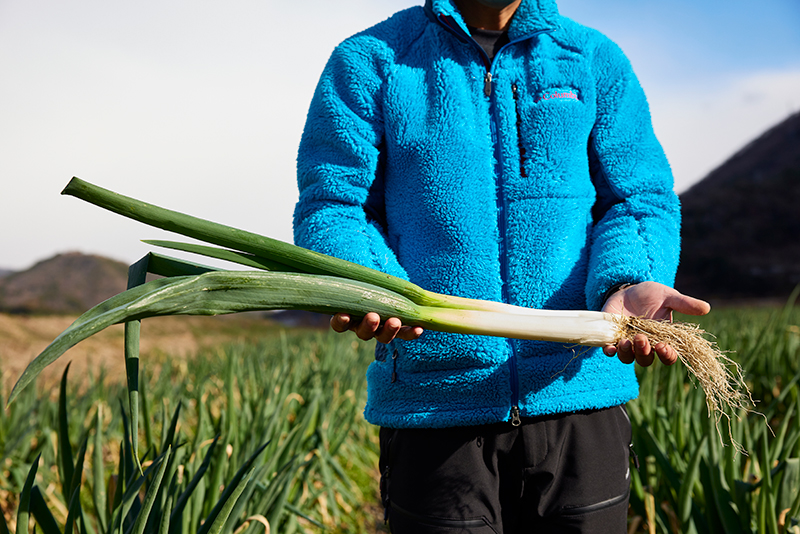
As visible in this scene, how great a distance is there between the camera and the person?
105cm

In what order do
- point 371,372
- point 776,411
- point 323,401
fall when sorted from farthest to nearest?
point 776,411, point 323,401, point 371,372

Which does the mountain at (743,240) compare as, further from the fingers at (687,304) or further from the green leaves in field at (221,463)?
the fingers at (687,304)

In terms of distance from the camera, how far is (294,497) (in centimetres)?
190

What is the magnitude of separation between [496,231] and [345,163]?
1.13 ft

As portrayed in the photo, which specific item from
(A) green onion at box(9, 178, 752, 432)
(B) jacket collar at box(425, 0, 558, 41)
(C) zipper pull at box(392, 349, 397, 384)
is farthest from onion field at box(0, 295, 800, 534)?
(B) jacket collar at box(425, 0, 558, 41)

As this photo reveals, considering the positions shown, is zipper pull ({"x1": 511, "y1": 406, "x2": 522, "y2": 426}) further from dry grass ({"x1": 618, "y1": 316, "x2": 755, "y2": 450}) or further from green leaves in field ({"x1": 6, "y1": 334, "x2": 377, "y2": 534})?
green leaves in field ({"x1": 6, "y1": 334, "x2": 377, "y2": 534})

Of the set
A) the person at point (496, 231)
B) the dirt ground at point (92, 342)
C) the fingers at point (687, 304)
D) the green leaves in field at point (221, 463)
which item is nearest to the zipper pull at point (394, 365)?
the person at point (496, 231)

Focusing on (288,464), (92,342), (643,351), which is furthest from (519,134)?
(92,342)

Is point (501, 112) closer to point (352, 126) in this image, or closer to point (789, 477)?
point (352, 126)

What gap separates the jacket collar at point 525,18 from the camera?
117 cm

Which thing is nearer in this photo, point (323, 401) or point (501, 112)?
point (501, 112)

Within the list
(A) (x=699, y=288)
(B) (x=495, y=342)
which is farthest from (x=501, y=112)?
(A) (x=699, y=288)

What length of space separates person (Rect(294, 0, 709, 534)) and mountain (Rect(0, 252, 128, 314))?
→ 9222mm

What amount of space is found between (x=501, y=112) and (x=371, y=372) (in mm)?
631
